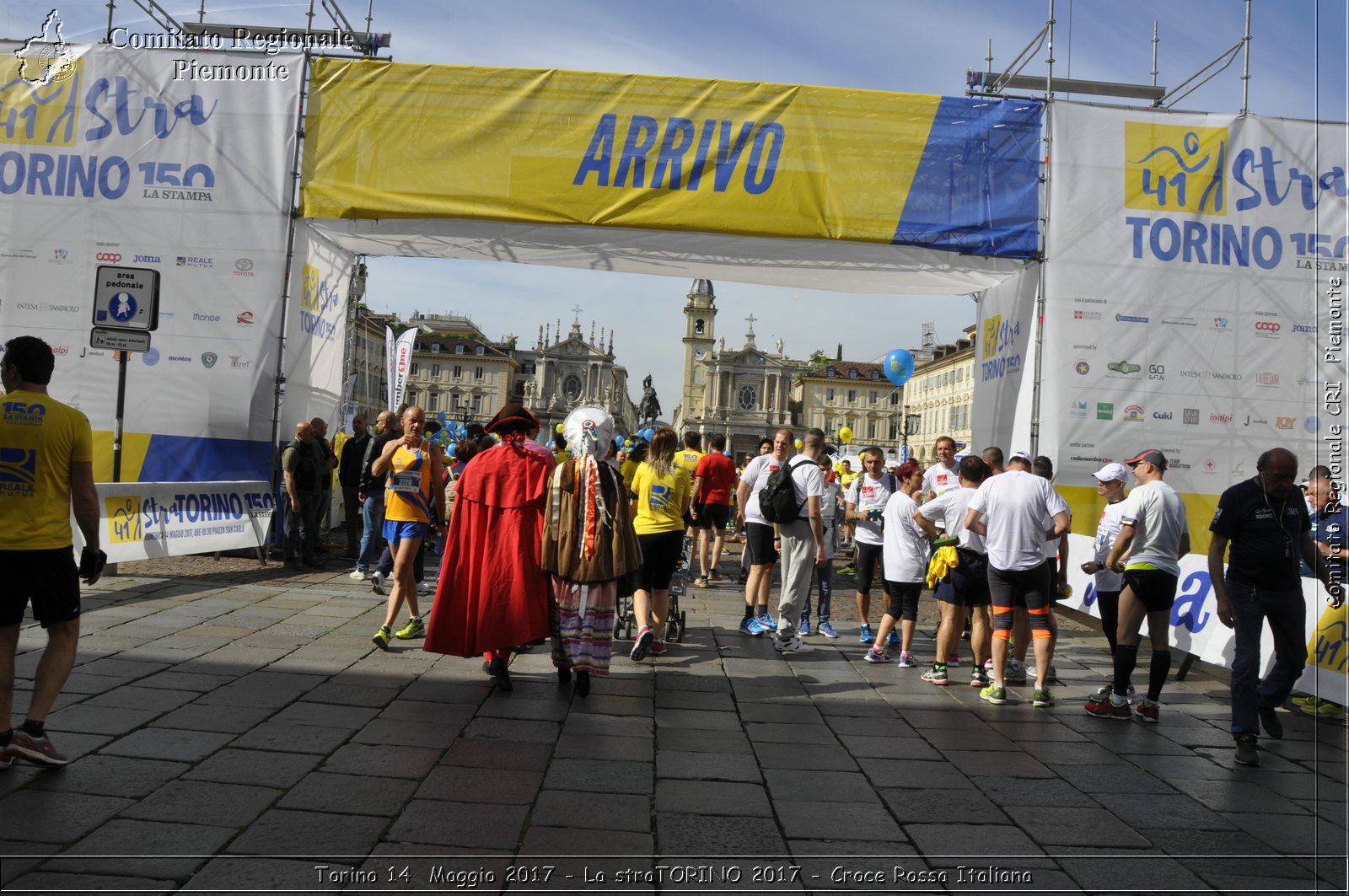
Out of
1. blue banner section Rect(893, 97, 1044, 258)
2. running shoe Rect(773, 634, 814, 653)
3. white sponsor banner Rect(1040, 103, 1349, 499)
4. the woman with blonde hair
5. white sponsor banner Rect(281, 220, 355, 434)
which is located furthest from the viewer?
white sponsor banner Rect(281, 220, 355, 434)

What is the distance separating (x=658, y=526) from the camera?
7672 mm

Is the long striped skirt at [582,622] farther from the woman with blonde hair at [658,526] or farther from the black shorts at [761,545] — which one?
the black shorts at [761,545]

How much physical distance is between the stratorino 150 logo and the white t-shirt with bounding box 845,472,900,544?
158 inches

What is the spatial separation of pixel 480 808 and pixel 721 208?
26.9 ft

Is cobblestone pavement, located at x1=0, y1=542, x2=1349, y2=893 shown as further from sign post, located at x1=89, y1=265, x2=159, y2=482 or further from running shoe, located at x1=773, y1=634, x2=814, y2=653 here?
sign post, located at x1=89, y1=265, x2=159, y2=482

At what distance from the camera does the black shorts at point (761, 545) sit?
8750mm

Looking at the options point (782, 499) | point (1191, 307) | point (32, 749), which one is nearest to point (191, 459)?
point (782, 499)

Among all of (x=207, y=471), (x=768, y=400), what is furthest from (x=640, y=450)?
(x=768, y=400)

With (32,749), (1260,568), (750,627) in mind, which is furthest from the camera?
(750,627)

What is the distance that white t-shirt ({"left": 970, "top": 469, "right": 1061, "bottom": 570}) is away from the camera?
21.7 ft

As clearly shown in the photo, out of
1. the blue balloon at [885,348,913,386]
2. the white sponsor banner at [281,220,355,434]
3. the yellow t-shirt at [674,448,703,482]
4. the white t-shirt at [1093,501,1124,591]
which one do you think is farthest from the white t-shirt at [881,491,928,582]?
the blue balloon at [885,348,913,386]

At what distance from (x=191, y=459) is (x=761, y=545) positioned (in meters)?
6.50

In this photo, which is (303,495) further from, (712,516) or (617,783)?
(617,783)

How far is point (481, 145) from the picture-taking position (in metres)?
11.1
